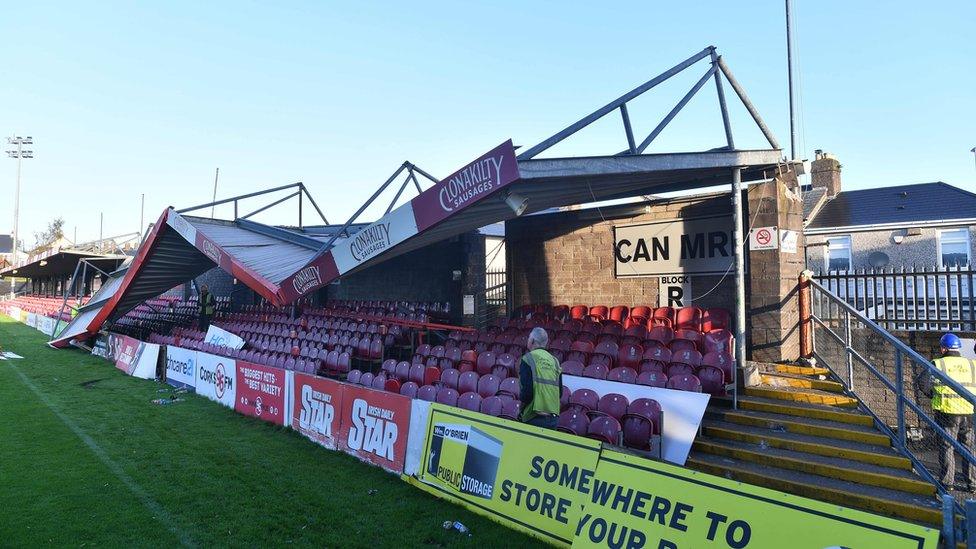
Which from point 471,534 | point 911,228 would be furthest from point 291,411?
point 911,228

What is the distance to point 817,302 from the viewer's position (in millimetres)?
9102

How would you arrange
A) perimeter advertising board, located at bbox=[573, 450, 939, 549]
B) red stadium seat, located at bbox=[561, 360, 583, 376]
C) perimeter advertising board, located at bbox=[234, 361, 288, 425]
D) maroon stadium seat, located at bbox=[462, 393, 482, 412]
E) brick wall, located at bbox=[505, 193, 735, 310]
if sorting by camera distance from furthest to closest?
brick wall, located at bbox=[505, 193, 735, 310], perimeter advertising board, located at bbox=[234, 361, 288, 425], red stadium seat, located at bbox=[561, 360, 583, 376], maroon stadium seat, located at bbox=[462, 393, 482, 412], perimeter advertising board, located at bbox=[573, 450, 939, 549]

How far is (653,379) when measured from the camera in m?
7.03

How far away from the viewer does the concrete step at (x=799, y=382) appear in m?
7.24

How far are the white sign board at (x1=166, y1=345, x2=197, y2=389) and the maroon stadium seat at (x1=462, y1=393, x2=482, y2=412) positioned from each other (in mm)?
7612

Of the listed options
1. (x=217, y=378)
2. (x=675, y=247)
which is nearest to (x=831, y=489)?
(x=675, y=247)

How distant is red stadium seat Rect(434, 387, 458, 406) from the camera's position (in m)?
7.26

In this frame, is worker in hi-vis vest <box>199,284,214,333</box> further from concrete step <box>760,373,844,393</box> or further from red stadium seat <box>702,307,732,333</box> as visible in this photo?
concrete step <box>760,373,844,393</box>

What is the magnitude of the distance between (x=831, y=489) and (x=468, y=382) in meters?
4.49

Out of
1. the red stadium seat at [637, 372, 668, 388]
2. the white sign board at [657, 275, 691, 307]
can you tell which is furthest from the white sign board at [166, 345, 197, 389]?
the white sign board at [657, 275, 691, 307]

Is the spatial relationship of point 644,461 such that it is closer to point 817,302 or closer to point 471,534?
point 471,534

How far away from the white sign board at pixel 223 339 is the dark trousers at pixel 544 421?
10.6 m

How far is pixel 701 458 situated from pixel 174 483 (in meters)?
5.97

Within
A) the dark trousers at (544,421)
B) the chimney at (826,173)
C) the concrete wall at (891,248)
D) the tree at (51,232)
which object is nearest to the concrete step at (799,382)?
the dark trousers at (544,421)
